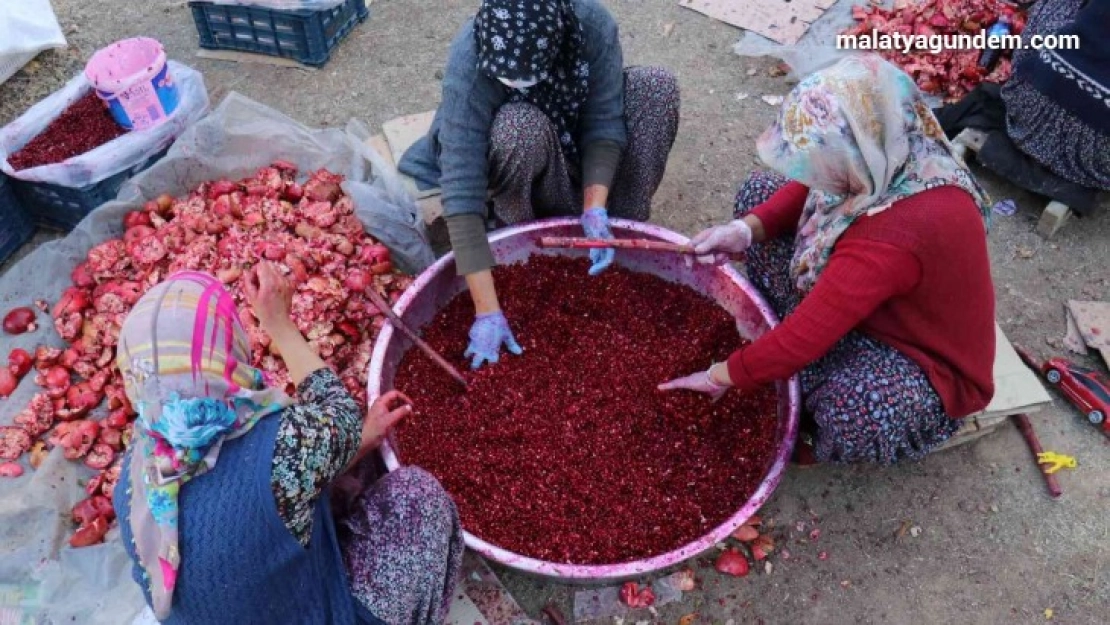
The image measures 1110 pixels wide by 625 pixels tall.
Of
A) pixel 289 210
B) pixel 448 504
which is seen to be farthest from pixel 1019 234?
pixel 289 210

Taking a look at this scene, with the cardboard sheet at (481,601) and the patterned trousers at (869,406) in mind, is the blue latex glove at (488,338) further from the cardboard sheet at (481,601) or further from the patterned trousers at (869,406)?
the patterned trousers at (869,406)

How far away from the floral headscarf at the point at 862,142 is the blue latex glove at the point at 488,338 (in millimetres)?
964

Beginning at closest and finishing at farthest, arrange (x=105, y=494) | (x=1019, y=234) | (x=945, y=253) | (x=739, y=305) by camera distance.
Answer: (x=945, y=253) < (x=105, y=494) < (x=739, y=305) < (x=1019, y=234)

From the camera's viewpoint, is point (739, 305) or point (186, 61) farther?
point (186, 61)

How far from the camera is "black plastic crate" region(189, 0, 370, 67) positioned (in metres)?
3.80

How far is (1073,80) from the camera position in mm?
Answer: 3012

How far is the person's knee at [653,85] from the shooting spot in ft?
8.98

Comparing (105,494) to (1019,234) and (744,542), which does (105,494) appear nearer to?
(744,542)

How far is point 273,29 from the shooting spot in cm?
388

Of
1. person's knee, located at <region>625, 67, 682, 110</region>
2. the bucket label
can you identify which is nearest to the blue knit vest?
person's knee, located at <region>625, 67, 682, 110</region>

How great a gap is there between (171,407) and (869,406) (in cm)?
169

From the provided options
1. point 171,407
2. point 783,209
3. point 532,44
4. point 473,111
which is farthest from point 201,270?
point 783,209

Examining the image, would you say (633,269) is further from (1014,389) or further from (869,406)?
(1014,389)

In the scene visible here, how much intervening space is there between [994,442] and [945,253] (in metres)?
1.09
